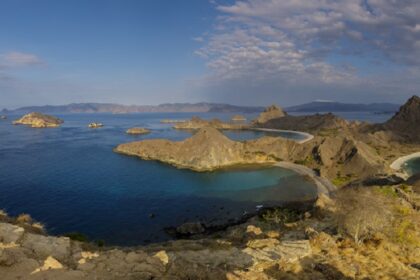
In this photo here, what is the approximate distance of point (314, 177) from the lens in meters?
100

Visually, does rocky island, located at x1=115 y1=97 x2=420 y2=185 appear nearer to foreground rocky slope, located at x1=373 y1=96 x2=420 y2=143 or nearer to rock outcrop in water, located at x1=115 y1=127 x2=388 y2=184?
rock outcrop in water, located at x1=115 y1=127 x2=388 y2=184

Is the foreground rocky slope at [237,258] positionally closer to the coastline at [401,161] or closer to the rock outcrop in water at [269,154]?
the rock outcrop in water at [269,154]

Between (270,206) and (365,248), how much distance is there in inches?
1768

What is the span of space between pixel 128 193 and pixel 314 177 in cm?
5346

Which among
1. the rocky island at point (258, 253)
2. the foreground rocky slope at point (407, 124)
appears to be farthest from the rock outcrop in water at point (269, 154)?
the foreground rocky slope at point (407, 124)

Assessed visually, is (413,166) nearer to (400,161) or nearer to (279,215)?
(400,161)

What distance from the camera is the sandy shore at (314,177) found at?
87812 millimetres

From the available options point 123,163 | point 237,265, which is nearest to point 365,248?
point 237,265

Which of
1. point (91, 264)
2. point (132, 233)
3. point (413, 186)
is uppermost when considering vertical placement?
point (91, 264)

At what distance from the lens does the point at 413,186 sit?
68.1 metres

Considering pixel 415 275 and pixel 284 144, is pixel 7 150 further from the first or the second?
pixel 415 275

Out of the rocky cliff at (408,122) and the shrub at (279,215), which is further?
the rocky cliff at (408,122)

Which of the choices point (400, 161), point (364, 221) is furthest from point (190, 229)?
point (400, 161)

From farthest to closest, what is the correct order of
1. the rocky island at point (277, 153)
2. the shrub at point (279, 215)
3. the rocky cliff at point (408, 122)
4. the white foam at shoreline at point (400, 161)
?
the rocky cliff at point (408, 122) → the white foam at shoreline at point (400, 161) → the rocky island at point (277, 153) → the shrub at point (279, 215)
